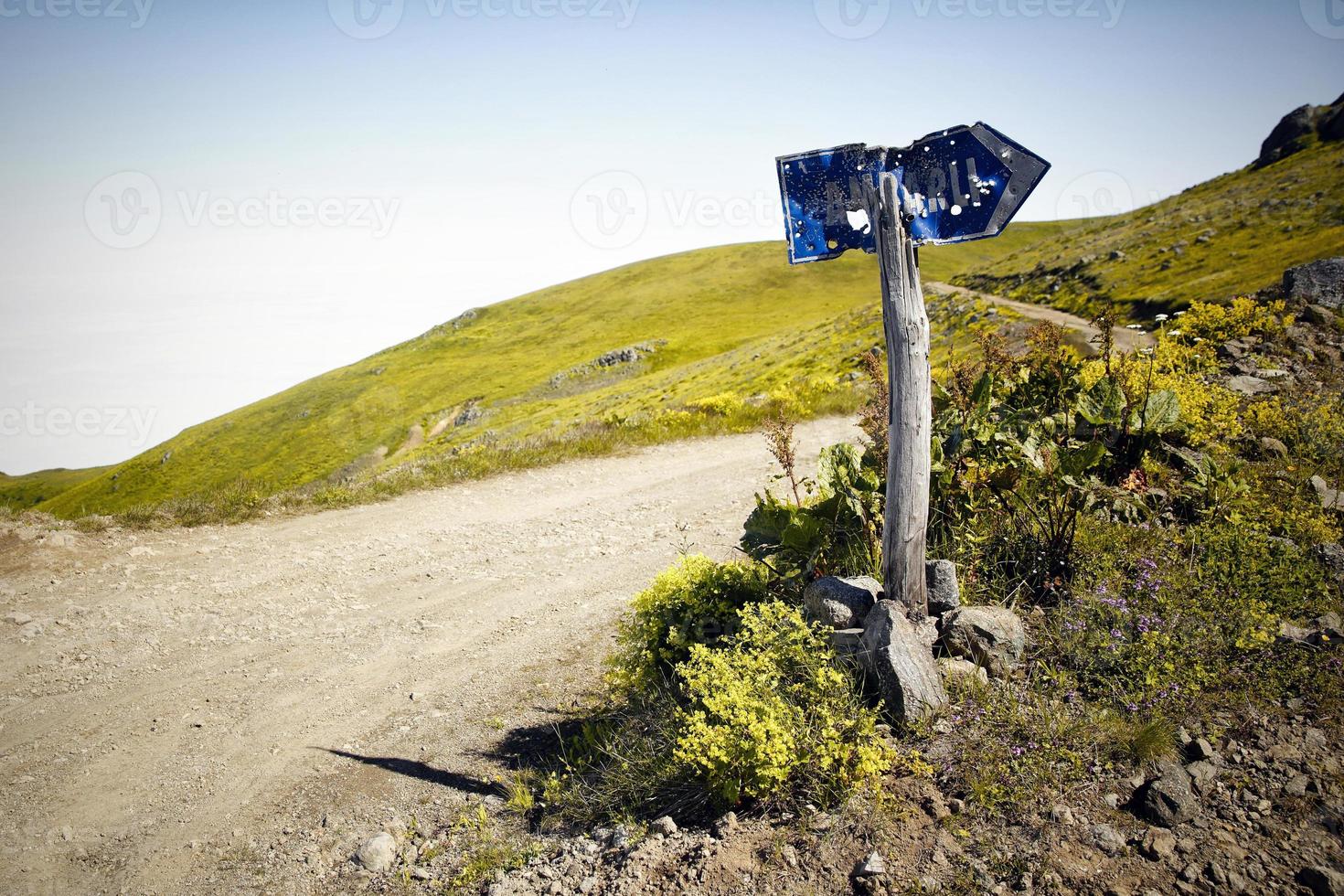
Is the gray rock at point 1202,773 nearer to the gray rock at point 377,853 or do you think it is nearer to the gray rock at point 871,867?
A: the gray rock at point 871,867

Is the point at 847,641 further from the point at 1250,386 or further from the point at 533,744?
the point at 1250,386

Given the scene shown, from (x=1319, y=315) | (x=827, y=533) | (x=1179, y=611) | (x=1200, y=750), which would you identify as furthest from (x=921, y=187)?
(x=1319, y=315)

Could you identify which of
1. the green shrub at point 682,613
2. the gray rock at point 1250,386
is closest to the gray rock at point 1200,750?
the green shrub at point 682,613

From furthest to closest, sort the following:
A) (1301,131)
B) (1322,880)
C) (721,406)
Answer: (1301,131)
(721,406)
(1322,880)

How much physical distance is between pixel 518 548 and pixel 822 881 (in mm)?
6734

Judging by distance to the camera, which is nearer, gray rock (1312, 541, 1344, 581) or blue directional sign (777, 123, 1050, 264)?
blue directional sign (777, 123, 1050, 264)

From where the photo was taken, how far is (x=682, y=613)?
540 centimetres

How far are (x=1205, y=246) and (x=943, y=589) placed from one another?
29.8 m

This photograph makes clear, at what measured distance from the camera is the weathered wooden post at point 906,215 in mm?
4047

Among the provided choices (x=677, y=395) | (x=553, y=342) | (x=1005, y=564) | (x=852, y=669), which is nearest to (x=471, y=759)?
(x=852, y=669)

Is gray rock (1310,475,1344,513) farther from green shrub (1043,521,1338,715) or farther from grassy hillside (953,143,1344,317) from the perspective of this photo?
grassy hillside (953,143,1344,317)

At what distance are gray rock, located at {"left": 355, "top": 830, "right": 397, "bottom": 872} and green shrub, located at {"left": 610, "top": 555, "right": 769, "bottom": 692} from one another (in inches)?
75.3

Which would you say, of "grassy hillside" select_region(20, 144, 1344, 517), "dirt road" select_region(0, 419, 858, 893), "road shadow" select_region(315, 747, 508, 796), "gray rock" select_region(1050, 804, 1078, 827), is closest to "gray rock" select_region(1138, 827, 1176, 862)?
"gray rock" select_region(1050, 804, 1078, 827)

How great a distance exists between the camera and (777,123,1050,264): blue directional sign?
397cm
